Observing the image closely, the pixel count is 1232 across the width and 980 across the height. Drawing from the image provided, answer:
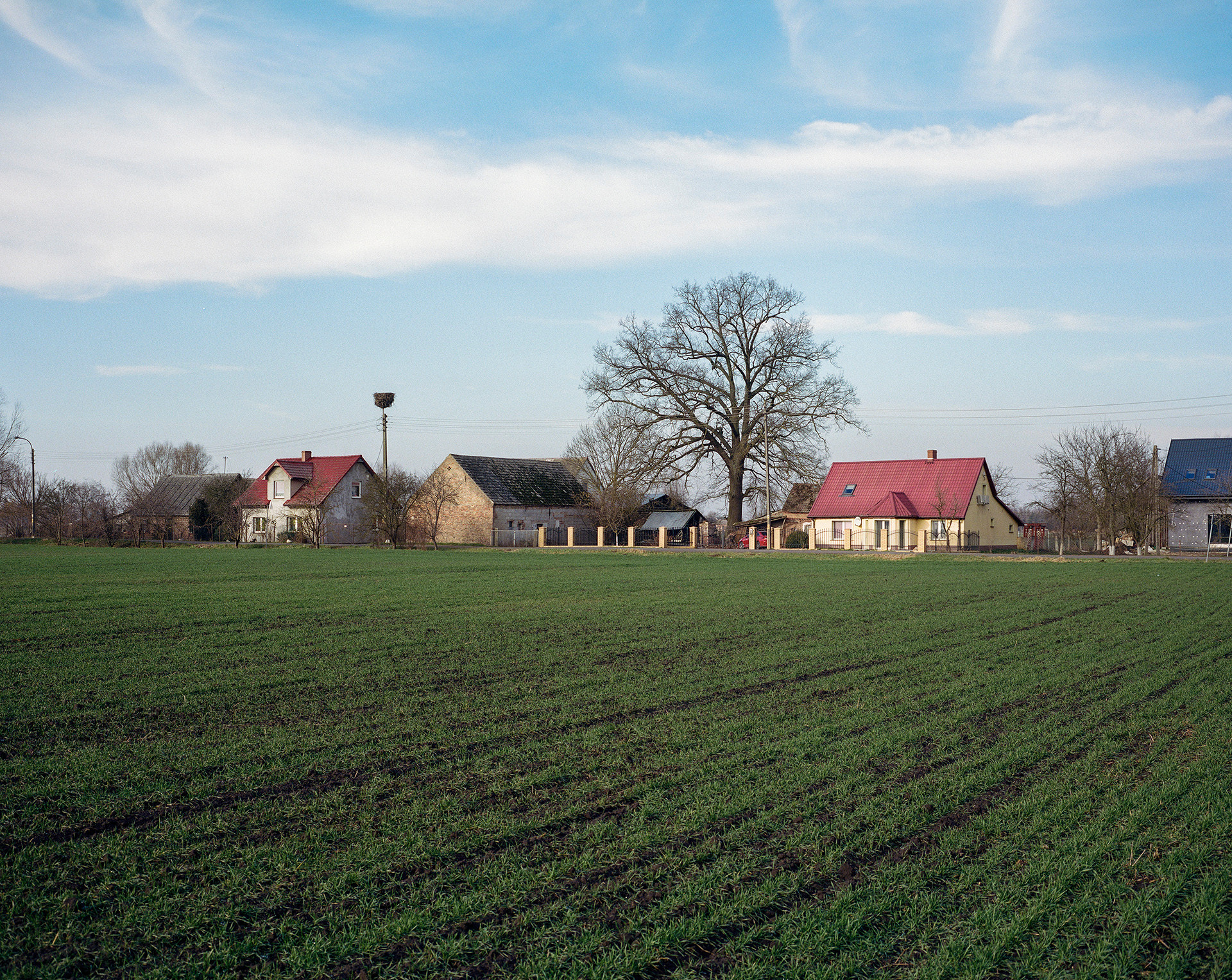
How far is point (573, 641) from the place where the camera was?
43.4ft

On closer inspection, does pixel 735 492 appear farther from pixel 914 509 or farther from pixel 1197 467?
pixel 1197 467

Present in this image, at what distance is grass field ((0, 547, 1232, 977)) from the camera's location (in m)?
3.98

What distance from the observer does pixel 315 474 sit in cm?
6694

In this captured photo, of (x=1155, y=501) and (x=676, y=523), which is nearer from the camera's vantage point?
(x=1155, y=501)

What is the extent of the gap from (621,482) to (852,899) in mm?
56844

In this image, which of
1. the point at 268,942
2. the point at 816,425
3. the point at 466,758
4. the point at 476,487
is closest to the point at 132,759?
the point at 466,758

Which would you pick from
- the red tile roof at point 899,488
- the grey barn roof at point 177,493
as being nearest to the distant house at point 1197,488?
the red tile roof at point 899,488

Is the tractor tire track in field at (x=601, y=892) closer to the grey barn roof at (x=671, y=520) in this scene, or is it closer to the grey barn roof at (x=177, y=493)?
the grey barn roof at (x=671, y=520)

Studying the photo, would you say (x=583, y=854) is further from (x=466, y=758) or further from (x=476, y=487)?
(x=476, y=487)

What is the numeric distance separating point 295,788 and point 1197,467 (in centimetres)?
6706

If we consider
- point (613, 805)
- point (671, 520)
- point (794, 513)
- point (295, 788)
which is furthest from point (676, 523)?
point (613, 805)

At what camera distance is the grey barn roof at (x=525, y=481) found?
65000 millimetres

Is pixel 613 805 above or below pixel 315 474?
below

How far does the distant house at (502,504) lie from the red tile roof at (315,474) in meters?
6.67
